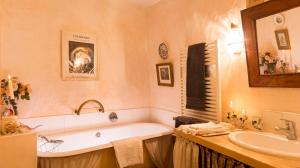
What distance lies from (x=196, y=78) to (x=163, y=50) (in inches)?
36.6

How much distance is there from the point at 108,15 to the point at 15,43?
1.32m

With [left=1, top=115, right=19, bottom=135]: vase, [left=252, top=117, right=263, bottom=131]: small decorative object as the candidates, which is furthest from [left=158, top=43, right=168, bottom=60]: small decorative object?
[left=1, top=115, right=19, bottom=135]: vase

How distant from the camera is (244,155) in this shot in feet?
4.16

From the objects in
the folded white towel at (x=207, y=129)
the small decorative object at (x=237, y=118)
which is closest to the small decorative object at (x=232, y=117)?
the small decorative object at (x=237, y=118)

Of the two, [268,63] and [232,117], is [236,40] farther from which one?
[232,117]

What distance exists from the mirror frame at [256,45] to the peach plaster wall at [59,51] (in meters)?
1.92

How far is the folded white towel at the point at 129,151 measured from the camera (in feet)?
7.14

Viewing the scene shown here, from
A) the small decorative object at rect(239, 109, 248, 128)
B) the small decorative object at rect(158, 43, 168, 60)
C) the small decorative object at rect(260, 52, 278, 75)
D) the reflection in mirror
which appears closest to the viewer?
the reflection in mirror

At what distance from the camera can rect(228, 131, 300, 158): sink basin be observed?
138 centimetres

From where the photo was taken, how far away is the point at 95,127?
301 cm

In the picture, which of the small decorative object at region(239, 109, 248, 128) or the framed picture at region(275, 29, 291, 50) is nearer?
the framed picture at region(275, 29, 291, 50)

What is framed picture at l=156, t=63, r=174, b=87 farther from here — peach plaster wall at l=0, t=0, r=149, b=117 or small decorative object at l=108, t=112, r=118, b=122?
small decorative object at l=108, t=112, r=118, b=122

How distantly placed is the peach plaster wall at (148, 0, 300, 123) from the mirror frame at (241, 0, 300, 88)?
0.23 feet

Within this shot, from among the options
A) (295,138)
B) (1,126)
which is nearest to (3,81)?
(1,126)
